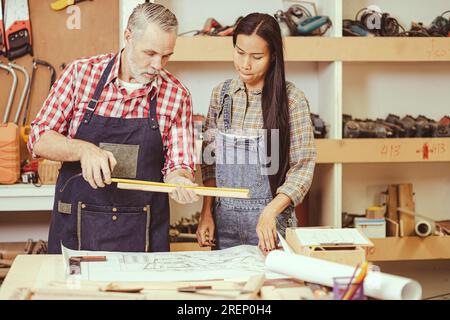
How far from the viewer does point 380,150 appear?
4043 mm

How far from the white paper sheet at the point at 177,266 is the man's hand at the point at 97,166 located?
0.23m

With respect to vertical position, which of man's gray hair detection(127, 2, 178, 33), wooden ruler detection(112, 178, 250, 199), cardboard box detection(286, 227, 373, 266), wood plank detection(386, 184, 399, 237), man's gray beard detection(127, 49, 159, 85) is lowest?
wood plank detection(386, 184, 399, 237)

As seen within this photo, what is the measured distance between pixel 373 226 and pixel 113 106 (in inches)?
77.7

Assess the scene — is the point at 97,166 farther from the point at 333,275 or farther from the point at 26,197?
the point at 26,197

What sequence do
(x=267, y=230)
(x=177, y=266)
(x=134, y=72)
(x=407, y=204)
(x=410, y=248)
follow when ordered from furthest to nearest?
(x=407, y=204) → (x=410, y=248) → (x=134, y=72) → (x=267, y=230) → (x=177, y=266)

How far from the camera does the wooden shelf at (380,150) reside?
4023 millimetres

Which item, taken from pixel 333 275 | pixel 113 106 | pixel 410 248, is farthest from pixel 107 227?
pixel 410 248

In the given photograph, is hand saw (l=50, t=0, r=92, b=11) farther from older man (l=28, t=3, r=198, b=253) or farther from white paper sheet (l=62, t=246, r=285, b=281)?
white paper sheet (l=62, t=246, r=285, b=281)

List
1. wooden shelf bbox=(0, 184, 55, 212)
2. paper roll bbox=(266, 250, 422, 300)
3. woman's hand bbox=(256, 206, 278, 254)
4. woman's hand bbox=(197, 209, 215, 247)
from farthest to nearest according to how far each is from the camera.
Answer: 1. wooden shelf bbox=(0, 184, 55, 212)
2. woman's hand bbox=(197, 209, 215, 247)
3. woman's hand bbox=(256, 206, 278, 254)
4. paper roll bbox=(266, 250, 422, 300)

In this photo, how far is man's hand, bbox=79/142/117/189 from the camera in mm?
2365

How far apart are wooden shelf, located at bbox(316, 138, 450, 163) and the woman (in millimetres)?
1196

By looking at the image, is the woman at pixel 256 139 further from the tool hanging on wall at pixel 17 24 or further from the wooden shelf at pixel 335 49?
the tool hanging on wall at pixel 17 24

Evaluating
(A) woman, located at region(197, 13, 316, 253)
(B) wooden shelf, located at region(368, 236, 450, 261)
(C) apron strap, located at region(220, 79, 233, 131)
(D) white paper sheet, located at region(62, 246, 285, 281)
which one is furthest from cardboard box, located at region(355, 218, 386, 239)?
(D) white paper sheet, located at region(62, 246, 285, 281)
